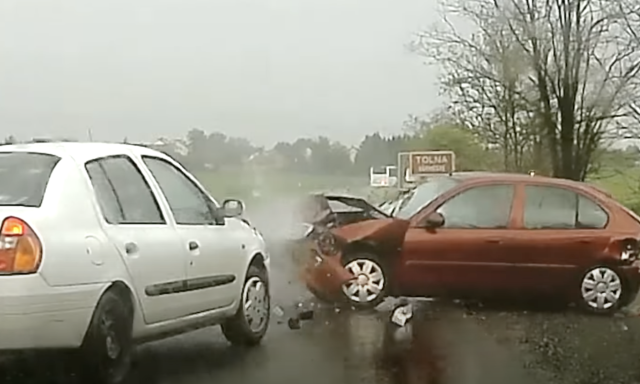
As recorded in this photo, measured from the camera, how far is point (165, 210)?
802 centimetres

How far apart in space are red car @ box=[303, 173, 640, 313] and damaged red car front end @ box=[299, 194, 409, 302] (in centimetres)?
1

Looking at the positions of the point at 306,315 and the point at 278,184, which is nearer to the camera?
the point at 306,315

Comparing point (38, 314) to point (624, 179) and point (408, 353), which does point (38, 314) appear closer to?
point (408, 353)

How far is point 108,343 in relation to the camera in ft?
22.8

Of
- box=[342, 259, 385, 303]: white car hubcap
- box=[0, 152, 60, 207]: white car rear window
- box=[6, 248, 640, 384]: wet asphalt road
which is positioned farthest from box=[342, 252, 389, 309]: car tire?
box=[0, 152, 60, 207]: white car rear window

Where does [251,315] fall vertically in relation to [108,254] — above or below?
below

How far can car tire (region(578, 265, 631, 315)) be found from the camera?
11664mm

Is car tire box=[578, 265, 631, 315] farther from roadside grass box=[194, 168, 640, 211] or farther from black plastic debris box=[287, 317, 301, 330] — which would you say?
roadside grass box=[194, 168, 640, 211]

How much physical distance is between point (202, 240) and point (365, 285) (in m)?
3.55

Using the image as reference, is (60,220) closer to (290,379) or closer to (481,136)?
(290,379)

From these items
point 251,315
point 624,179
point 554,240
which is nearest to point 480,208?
point 554,240

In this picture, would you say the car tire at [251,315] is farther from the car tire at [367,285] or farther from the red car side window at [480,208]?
the red car side window at [480,208]

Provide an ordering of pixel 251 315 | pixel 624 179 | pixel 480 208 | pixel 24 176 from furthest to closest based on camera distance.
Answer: pixel 624 179
pixel 480 208
pixel 251 315
pixel 24 176

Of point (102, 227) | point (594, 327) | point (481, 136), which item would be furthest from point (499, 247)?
point (481, 136)
